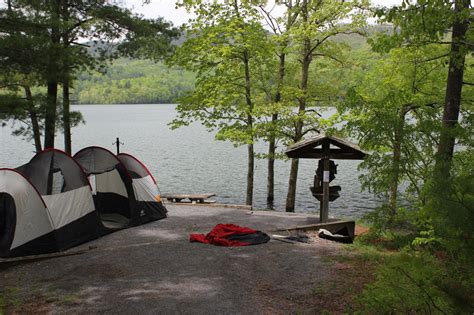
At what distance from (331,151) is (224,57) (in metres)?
9.25

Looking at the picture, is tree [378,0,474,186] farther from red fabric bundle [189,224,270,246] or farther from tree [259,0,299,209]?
tree [259,0,299,209]

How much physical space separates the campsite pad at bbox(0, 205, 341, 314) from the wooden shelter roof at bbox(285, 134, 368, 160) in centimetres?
336

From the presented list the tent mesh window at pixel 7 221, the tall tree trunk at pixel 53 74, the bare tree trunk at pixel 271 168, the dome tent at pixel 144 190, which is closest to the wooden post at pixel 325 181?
the dome tent at pixel 144 190

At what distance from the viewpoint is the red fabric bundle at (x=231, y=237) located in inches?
444

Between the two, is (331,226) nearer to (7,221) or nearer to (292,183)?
(7,221)

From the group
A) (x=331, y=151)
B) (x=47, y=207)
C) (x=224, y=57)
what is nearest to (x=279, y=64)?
(x=224, y=57)

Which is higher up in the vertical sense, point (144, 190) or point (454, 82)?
point (454, 82)

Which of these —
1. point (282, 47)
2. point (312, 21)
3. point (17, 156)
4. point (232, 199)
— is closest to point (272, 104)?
point (282, 47)

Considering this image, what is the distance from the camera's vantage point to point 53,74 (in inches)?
497

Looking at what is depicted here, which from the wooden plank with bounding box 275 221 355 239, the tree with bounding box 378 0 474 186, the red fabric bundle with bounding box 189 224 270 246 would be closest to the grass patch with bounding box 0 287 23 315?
the red fabric bundle with bounding box 189 224 270 246

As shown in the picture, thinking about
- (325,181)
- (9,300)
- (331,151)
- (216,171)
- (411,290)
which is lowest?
(216,171)

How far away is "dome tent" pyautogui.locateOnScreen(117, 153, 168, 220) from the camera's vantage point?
1441cm

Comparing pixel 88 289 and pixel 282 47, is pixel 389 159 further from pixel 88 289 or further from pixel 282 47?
pixel 282 47

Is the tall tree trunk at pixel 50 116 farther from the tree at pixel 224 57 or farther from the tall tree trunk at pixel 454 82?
the tall tree trunk at pixel 454 82
